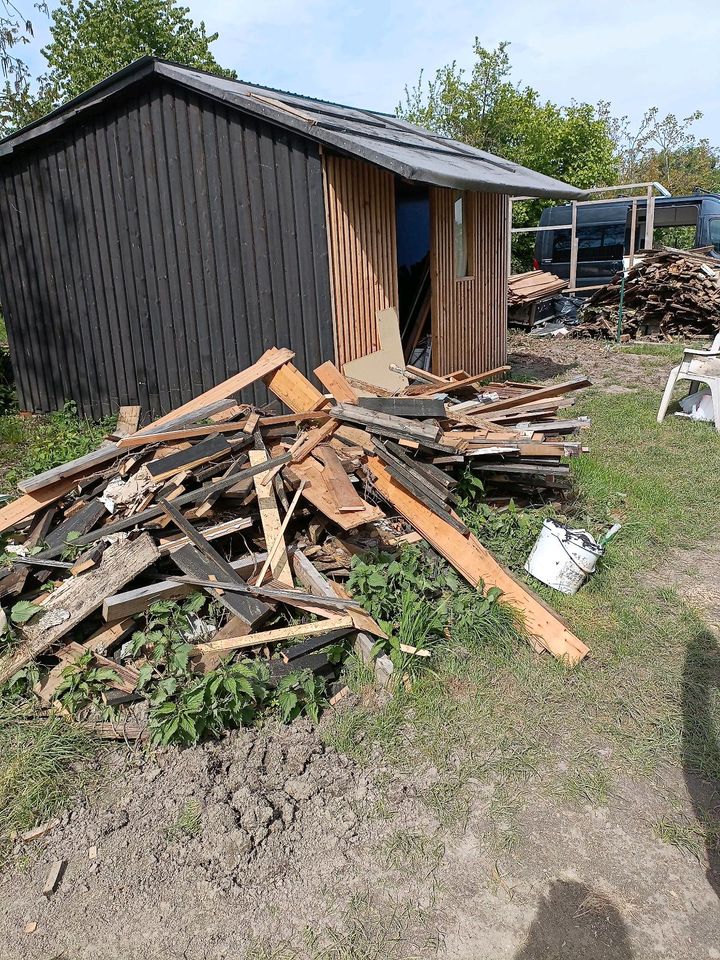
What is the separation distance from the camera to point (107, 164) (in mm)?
8477

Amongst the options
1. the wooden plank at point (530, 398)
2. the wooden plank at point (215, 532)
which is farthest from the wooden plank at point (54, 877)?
the wooden plank at point (530, 398)

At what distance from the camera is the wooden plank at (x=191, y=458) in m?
4.68

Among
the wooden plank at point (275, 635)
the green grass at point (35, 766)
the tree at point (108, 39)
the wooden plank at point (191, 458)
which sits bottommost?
the green grass at point (35, 766)

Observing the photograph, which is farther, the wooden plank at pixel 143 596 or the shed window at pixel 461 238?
the shed window at pixel 461 238

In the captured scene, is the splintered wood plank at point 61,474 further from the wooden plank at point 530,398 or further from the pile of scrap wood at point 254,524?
the wooden plank at point 530,398

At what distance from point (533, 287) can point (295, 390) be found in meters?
11.5

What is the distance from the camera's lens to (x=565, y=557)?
4910 mm

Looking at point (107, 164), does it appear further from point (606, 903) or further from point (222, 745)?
point (606, 903)

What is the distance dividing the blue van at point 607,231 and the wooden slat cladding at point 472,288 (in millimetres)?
6028

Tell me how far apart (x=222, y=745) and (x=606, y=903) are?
72.4 inches

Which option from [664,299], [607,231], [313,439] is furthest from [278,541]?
[607,231]

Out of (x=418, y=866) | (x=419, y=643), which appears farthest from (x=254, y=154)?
(x=418, y=866)

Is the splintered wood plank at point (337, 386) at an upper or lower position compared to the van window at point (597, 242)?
lower

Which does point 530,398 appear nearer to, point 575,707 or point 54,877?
point 575,707
